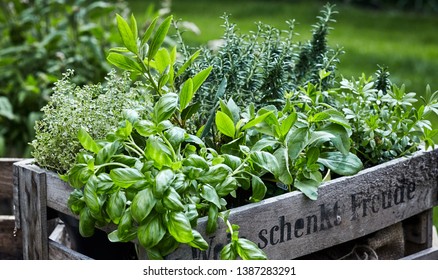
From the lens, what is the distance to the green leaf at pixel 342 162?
1.82 meters

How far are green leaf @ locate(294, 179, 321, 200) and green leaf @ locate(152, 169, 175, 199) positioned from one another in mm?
373

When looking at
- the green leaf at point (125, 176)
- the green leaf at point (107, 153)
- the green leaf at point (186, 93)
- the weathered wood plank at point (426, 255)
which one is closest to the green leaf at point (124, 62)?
the green leaf at point (186, 93)

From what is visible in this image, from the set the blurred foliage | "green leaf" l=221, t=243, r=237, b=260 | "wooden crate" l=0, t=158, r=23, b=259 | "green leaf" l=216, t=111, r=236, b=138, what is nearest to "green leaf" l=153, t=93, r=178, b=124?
"green leaf" l=216, t=111, r=236, b=138

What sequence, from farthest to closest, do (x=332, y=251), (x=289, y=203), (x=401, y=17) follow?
(x=401, y=17) < (x=332, y=251) < (x=289, y=203)

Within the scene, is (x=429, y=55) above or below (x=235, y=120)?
above

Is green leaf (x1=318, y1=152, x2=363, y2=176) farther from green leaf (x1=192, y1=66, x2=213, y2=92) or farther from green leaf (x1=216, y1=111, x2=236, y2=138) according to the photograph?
green leaf (x1=192, y1=66, x2=213, y2=92)

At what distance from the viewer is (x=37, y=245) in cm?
192

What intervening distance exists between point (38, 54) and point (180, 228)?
2.47 meters

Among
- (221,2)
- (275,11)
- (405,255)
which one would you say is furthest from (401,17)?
(405,255)

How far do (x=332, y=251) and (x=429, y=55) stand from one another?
4582 millimetres

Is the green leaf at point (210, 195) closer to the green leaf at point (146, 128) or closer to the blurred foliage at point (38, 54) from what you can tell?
the green leaf at point (146, 128)

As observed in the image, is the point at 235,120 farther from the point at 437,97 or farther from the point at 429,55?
the point at 429,55

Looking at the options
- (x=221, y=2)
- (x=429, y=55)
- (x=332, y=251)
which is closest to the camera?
(x=332, y=251)
